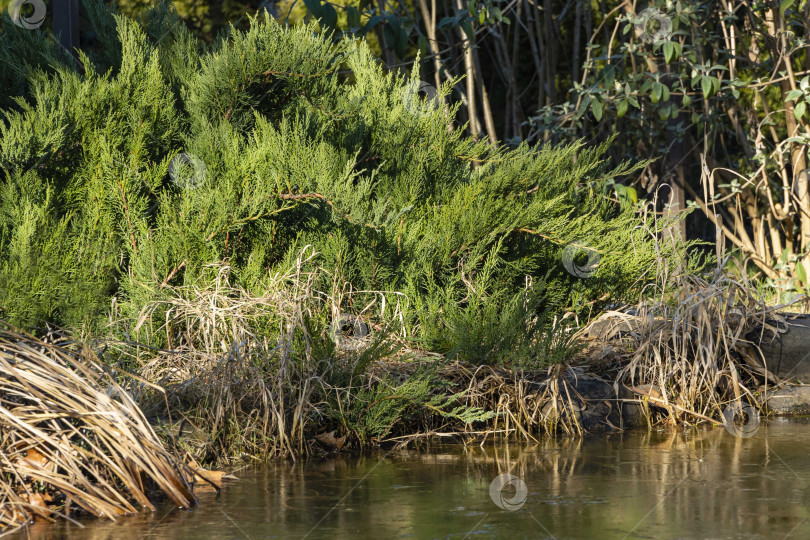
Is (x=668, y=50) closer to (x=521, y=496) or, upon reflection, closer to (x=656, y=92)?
(x=656, y=92)

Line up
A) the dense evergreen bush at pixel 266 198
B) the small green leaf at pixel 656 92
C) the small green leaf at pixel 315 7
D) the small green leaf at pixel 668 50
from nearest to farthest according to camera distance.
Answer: the dense evergreen bush at pixel 266 198
the small green leaf at pixel 315 7
the small green leaf at pixel 668 50
the small green leaf at pixel 656 92

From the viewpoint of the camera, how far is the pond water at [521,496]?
2758 mm

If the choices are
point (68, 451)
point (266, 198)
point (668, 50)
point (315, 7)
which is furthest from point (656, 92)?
point (68, 451)

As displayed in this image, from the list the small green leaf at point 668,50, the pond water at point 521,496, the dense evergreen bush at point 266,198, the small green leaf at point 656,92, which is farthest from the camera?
the small green leaf at point 656,92

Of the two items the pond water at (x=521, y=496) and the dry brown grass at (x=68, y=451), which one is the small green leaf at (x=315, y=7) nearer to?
the pond water at (x=521, y=496)

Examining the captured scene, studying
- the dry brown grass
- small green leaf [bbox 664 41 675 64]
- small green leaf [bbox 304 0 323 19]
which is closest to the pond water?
the dry brown grass

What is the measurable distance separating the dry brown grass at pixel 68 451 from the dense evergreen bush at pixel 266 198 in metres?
1.25

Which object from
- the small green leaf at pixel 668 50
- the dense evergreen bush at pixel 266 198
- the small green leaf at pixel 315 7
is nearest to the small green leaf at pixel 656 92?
the small green leaf at pixel 668 50

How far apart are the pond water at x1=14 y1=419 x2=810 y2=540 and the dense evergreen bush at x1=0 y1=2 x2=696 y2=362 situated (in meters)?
0.79

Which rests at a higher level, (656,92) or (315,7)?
(315,7)

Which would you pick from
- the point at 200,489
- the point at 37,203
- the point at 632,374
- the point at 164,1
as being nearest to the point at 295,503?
the point at 200,489

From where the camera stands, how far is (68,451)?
9.69 feet

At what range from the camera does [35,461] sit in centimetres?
299

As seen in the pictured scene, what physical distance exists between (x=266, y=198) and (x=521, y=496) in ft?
6.37
